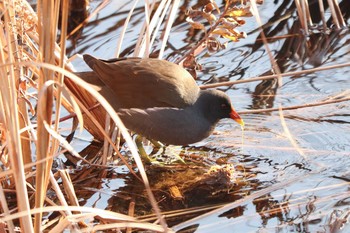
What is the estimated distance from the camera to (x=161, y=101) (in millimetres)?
3494

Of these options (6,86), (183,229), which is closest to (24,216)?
(6,86)

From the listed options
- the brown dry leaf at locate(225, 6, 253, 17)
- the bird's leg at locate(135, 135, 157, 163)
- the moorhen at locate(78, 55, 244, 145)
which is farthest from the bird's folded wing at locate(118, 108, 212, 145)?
the brown dry leaf at locate(225, 6, 253, 17)

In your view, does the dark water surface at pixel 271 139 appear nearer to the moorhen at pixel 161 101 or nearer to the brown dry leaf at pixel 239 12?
the moorhen at pixel 161 101

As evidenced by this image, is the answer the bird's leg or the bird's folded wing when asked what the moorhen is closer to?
the bird's folded wing

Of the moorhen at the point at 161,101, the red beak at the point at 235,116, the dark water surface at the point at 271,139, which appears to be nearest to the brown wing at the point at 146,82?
the moorhen at the point at 161,101

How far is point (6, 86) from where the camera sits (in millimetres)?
2031

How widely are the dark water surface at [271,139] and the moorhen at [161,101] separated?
0.51ft

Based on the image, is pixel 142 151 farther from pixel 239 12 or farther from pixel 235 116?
pixel 239 12

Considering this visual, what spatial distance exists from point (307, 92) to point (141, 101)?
982 mm

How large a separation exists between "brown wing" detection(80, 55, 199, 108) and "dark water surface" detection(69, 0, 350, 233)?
1.00 ft

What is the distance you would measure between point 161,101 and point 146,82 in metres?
0.11

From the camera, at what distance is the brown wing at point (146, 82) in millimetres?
3473

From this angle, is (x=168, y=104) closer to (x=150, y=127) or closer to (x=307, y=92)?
(x=150, y=127)

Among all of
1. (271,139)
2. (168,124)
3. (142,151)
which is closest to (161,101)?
(168,124)
